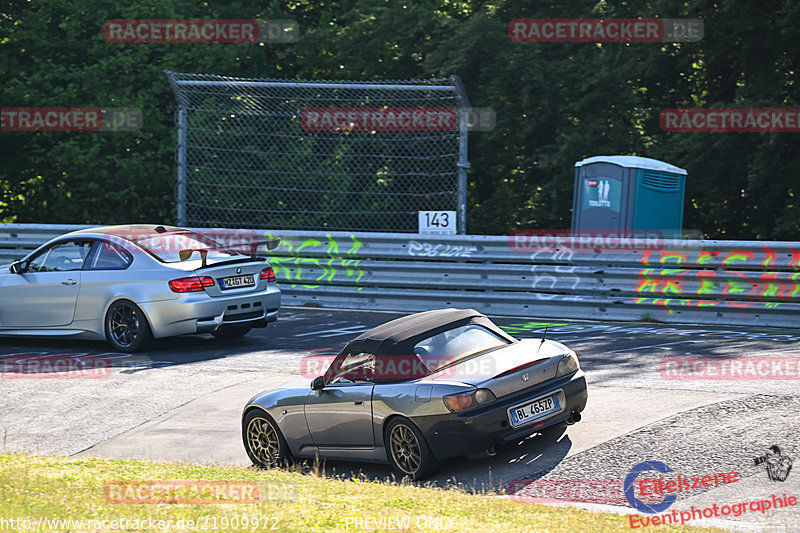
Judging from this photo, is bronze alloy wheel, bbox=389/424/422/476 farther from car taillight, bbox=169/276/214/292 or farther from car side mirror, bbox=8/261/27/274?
car side mirror, bbox=8/261/27/274

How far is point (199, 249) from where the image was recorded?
12766mm

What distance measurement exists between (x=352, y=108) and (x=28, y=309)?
8.41m

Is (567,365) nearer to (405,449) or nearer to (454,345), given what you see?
(454,345)

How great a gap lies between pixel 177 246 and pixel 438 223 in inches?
153

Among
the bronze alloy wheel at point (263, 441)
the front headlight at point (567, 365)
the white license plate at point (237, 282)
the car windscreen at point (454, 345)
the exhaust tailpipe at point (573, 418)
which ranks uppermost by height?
the white license plate at point (237, 282)

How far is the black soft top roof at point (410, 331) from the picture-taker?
7.83 metres

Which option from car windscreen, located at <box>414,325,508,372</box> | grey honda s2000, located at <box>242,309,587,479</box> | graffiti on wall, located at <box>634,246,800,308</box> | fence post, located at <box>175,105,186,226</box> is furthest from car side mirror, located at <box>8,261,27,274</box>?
graffiti on wall, located at <box>634,246,800,308</box>

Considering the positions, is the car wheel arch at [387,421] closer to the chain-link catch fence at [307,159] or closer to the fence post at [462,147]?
the fence post at [462,147]

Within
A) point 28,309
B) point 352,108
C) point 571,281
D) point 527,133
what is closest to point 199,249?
point 28,309

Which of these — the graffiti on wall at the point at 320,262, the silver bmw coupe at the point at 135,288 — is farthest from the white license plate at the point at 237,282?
the graffiti on wall at the point at 320,262

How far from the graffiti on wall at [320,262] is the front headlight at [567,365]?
7.38 metres

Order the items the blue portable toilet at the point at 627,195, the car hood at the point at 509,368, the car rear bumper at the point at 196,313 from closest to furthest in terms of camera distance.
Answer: the car hood at the point at 509,368 < the car rear bumper at the point at 196,313 < the blue portable toilet at the point at 627,195

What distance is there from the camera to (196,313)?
1211 centimetres

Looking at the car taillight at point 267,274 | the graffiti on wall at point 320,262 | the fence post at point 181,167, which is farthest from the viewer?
the fence post at point 181,167
